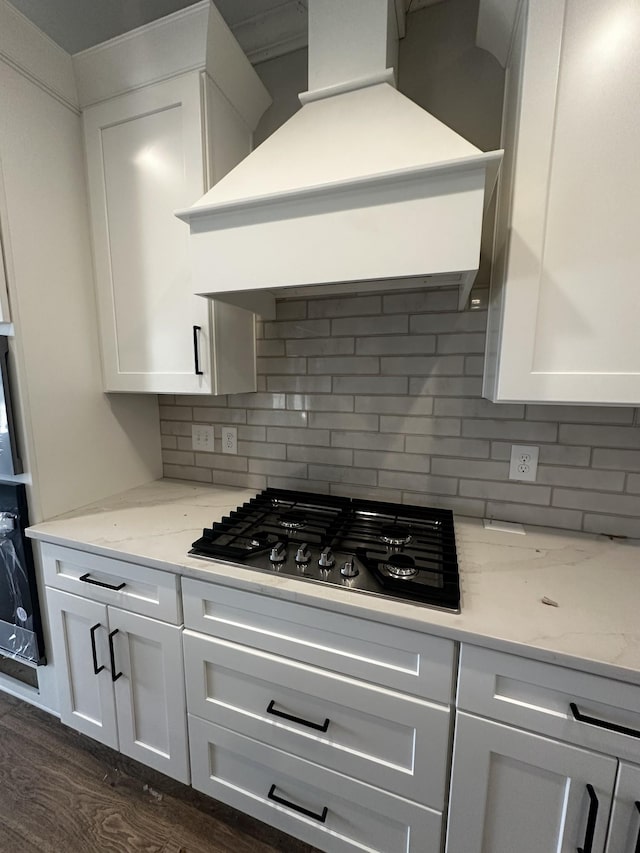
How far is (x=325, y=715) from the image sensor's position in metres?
0.96

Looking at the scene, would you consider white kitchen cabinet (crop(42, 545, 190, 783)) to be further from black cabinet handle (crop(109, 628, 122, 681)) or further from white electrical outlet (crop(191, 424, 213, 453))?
white electrical outlet (crop(191, 424, 213, 453))

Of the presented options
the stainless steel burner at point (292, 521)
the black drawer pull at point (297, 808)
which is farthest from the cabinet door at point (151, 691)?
the stainless steel burner at point (292, 521)

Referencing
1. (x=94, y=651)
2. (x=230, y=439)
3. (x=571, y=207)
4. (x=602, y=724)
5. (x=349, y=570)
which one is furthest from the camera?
(x=230, y=439)

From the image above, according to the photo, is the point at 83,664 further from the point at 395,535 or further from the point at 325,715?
the point at 395,535

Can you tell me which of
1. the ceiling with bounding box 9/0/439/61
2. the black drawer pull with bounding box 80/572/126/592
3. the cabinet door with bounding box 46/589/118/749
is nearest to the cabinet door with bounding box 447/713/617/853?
the black drawer pull with bounding box 80/572/126/592

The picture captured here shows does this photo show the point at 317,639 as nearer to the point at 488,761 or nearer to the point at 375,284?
the point at 488,761

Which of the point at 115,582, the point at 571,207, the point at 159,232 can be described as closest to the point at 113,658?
the point at 115,582

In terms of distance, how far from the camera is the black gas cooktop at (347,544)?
0.92m

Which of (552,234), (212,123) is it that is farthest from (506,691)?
(212,123)

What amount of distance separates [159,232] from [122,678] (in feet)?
5.14

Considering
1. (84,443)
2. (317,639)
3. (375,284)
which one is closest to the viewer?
(317,639)

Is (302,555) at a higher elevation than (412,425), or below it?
below

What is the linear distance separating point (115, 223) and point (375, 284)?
3.36 feet

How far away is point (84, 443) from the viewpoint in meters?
1.47
